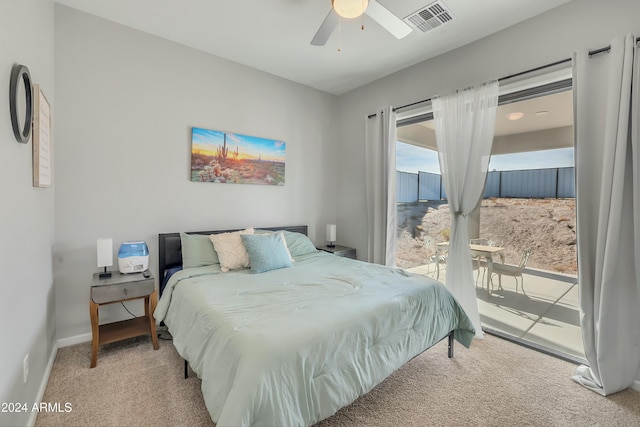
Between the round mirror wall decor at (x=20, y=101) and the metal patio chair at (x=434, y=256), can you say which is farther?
the metal patio chair at (x=434, y=256)

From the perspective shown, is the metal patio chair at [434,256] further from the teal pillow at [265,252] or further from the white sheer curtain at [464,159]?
the teal pillow at [265,252]

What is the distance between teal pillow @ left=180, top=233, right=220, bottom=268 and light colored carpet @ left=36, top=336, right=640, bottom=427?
2.68 ft

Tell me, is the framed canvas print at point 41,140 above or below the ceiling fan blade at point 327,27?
below

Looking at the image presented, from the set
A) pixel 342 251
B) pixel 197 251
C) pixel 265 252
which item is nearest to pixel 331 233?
pixel 342 251

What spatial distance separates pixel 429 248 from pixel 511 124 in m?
1.60

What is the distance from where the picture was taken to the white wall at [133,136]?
2498mm

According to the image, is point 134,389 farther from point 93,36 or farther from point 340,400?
point 93,36

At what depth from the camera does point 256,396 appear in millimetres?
1211

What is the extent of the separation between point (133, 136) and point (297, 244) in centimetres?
203

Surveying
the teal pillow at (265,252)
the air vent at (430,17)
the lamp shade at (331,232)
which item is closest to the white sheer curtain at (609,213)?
the air vent at (430,17)

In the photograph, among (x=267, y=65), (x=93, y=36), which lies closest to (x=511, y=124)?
(x=267, y=65)

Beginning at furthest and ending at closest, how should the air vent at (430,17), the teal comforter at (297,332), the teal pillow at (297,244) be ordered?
the teal pillow at (297,244) < the air vent at (430,17) < the teal comforter at (297,332)

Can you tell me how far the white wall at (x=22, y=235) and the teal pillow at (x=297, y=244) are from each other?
82.7 inches

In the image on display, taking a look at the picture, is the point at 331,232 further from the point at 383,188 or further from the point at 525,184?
the point at 525,184
